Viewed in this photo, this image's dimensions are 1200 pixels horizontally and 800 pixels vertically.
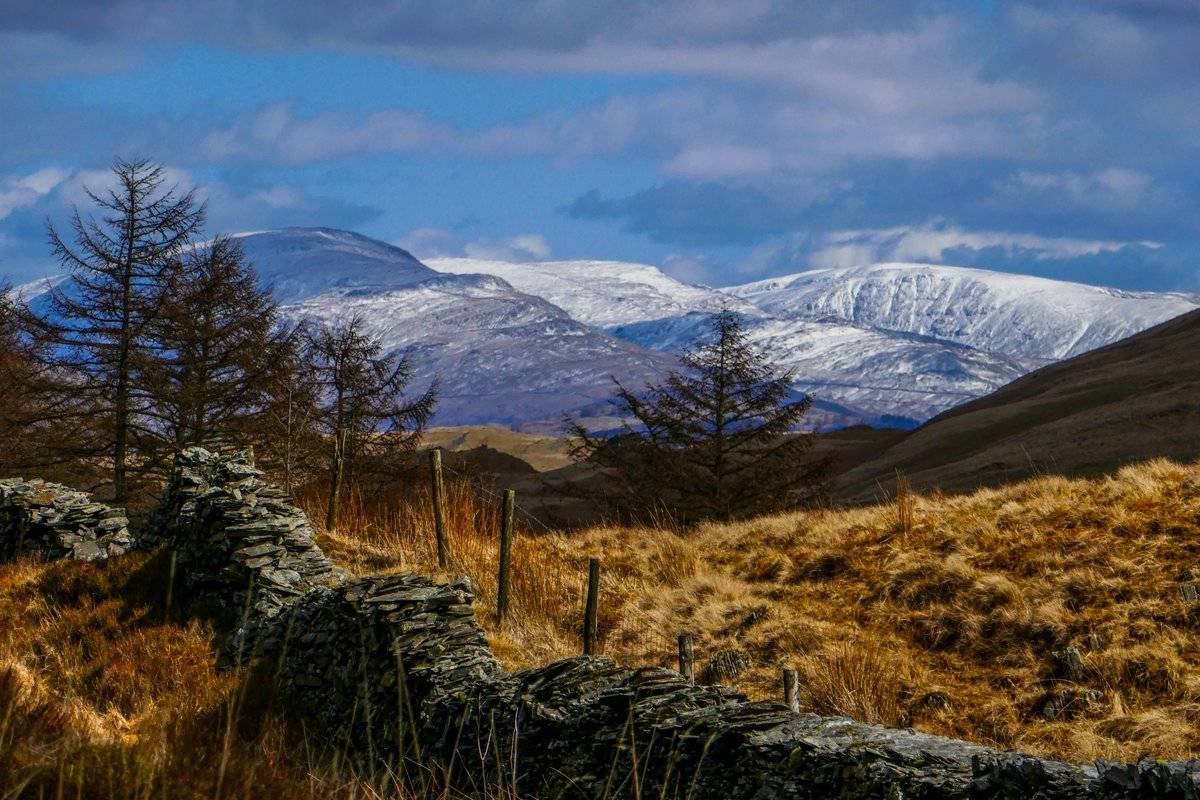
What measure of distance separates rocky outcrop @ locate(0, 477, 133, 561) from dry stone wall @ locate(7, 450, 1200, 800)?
24.4 ft

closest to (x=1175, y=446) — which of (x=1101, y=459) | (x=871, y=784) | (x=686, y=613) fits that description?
(x=1101, y=459)

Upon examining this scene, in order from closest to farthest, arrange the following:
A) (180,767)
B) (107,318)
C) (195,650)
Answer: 1. (180,767)
2. (195,650)
3. (107,318)

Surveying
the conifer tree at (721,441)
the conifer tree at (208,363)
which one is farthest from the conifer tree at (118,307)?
the conifer tree at (721,441)

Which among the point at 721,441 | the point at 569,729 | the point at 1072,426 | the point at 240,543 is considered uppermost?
the point at 1072,426

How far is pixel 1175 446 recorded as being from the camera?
1507 inches

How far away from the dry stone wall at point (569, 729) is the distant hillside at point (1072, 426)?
14.9 metres

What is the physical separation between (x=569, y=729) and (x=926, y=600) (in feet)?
31.4

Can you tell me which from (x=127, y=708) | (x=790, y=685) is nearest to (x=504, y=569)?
(x=127, y=708)

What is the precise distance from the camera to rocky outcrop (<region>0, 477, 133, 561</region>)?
64.5 ft

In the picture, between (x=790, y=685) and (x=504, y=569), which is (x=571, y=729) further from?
(x=504, y=569)

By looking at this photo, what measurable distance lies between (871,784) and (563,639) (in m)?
10.2

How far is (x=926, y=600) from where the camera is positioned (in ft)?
52.3

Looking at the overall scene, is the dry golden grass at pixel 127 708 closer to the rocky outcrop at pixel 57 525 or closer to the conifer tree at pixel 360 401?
the rocky outcrop at pixel 57 525

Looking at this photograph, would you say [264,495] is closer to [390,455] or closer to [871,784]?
[871,784]
